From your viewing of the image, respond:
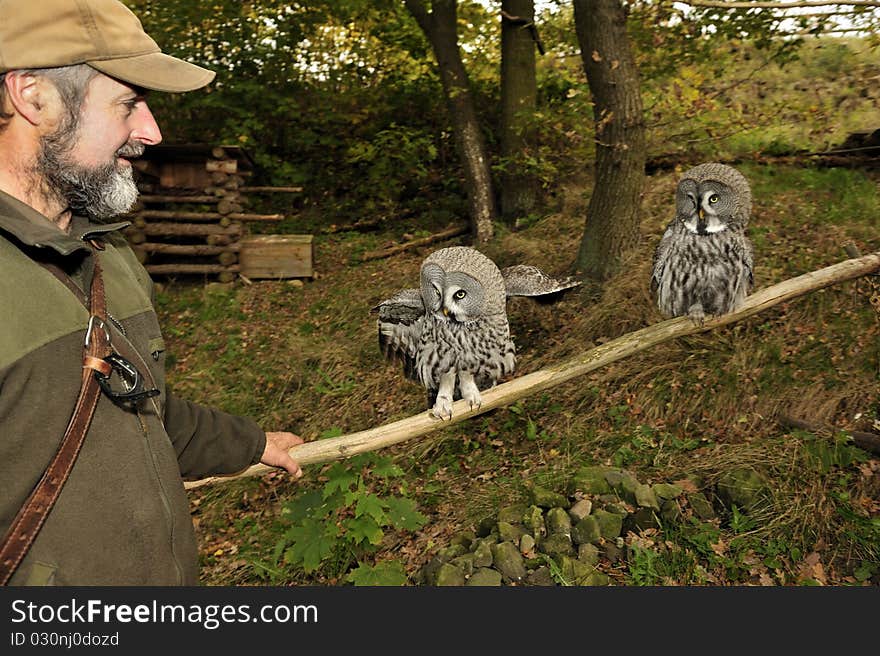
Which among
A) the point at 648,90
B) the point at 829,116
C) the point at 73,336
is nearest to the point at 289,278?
the point at 648,90

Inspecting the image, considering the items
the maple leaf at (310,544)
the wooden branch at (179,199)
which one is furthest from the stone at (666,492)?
the wooden branch at (179,199)

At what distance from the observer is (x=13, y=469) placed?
1.34 meters

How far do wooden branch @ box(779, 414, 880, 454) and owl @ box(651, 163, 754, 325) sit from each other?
1.38 meters

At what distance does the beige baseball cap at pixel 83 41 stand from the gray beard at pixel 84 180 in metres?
0.17

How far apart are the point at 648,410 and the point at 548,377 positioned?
7.45 feet

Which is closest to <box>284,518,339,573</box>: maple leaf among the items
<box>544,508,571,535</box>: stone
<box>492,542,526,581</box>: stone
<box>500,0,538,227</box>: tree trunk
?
<box>492,542,526,581</box>: stone

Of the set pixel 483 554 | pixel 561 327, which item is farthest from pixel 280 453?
pixel 561 327

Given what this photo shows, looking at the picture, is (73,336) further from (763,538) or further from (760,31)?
(760,31)

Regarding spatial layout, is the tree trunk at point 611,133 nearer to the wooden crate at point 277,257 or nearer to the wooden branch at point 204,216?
the wooden crate at point 277,257

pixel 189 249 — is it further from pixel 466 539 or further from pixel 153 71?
pixel 153 71

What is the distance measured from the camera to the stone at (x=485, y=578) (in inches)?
134

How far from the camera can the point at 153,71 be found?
160cm

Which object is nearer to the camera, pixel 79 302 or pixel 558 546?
pixel 79 302

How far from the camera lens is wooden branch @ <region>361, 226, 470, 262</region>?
8617 mm
